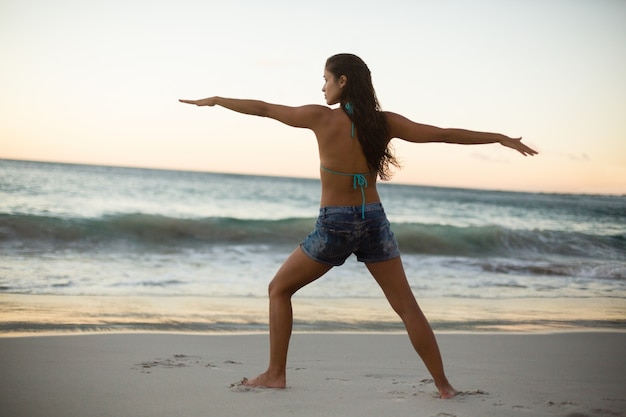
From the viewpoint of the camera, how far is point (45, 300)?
6980 millimetres

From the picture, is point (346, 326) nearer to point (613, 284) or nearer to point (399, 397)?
point (399, 397)

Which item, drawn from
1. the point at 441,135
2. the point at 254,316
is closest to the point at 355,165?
the point at 441,135

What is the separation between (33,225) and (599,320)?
1122 centimetres

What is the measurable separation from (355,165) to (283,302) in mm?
831

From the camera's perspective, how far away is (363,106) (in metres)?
3.70

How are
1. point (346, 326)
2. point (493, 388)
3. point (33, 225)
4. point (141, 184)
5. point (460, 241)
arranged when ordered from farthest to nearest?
point (141, 184) → point (460, 241) → point (33, 225) → point (346, 326) → point (493, 388)

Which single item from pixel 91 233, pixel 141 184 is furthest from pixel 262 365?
pixel 141 184

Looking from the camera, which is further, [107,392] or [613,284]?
[613,284]

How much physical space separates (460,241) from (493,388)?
1489 centimetres

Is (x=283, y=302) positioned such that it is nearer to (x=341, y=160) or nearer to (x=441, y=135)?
(x=341, y=160)

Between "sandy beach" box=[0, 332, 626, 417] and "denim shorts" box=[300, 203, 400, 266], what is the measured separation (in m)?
0.77

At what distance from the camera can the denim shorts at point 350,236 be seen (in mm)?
3689

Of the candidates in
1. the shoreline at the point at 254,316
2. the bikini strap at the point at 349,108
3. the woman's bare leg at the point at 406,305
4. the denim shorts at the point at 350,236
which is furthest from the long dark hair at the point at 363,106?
the shoreline at the point at 254,316

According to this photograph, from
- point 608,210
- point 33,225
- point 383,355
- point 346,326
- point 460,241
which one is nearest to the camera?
point 383,355
